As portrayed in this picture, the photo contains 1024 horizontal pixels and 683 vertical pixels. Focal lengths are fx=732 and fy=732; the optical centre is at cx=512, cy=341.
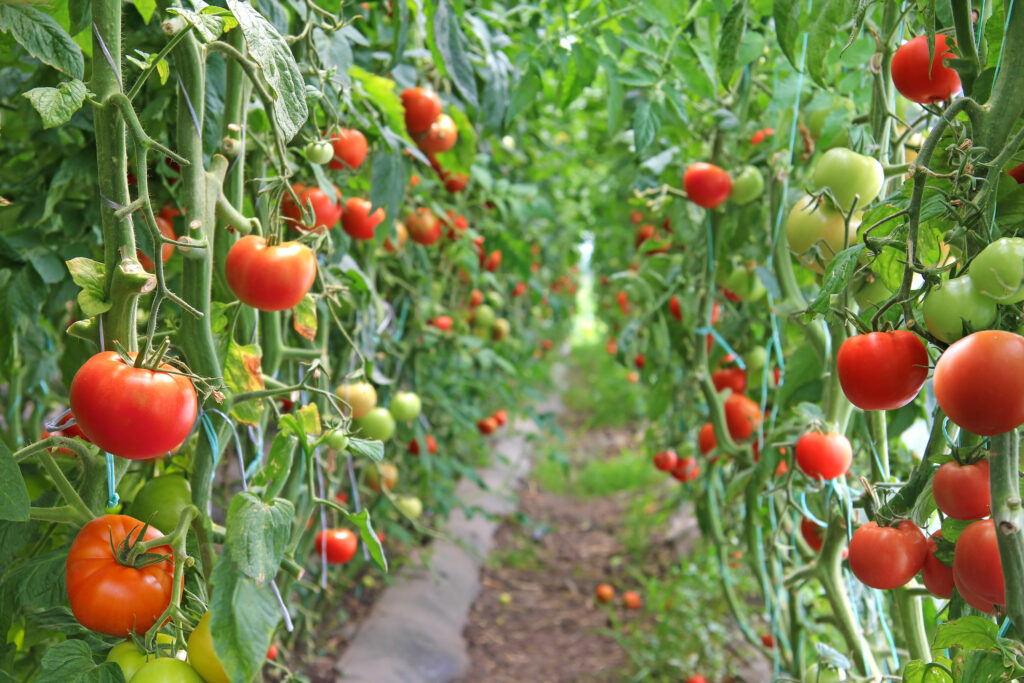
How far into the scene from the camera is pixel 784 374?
50.0 inches

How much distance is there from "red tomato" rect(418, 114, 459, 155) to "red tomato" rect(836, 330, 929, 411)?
98 cm

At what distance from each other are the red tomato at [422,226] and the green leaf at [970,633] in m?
1.45

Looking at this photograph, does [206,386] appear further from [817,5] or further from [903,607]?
[903,607]

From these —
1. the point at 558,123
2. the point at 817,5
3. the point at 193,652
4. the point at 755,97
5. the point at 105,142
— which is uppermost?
the point at 558,123

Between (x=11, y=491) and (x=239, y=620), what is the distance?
0.75 feet

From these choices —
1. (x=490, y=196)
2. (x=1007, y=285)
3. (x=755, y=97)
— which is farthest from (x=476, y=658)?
(x=1007, y=285)

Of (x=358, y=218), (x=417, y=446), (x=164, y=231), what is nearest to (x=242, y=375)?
(x=164, y=231)

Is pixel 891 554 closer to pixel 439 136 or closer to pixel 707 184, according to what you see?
pixel 707 184

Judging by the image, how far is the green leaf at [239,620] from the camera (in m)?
0.56

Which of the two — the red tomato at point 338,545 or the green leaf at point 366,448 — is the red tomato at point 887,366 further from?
the red tomato at point 338,545

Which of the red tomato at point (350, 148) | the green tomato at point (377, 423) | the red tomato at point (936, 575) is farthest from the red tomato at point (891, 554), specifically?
the green tomato at point (377, 423)

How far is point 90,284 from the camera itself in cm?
65

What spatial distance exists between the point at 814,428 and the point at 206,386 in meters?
0.83

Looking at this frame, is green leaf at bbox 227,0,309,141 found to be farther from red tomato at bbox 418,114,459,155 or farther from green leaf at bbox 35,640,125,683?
red tomato at bbox 418,114,459,155
